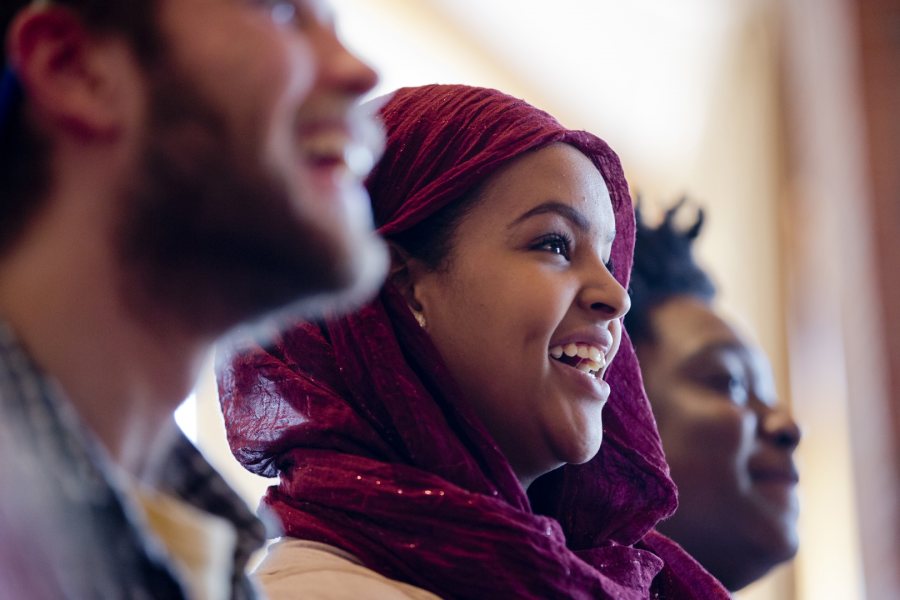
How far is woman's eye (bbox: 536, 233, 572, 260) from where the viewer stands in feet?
3.30

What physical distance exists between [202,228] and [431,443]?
38 cm

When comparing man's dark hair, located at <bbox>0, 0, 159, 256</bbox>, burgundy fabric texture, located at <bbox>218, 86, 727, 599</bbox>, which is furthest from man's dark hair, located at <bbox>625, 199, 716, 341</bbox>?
man's dark hair, located at <bbox>0, 0, 159, 256</bbox>

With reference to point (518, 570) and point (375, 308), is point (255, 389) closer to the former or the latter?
point (375, 308)

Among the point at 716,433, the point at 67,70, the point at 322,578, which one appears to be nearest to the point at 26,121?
the point at 67,70

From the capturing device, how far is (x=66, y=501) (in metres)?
0.58

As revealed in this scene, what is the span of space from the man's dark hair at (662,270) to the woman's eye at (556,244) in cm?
45

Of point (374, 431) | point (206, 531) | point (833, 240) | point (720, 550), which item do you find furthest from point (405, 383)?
point (833, 240)

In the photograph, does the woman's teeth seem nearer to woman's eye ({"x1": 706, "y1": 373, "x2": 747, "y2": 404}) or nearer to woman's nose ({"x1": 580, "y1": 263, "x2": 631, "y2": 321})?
woman's nose ({"x1": 580, "y1": 263, "x2": 631, "y2": 321})

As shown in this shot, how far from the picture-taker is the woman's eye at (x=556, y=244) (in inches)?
39.6

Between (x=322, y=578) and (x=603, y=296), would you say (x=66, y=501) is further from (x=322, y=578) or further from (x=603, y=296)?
(x=603, y=296)

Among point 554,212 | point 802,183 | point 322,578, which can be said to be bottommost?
point 802,183

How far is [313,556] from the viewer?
3.12 ft

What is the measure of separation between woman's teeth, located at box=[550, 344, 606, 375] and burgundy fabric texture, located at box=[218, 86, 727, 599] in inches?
3.4

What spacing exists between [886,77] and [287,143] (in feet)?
10.6
